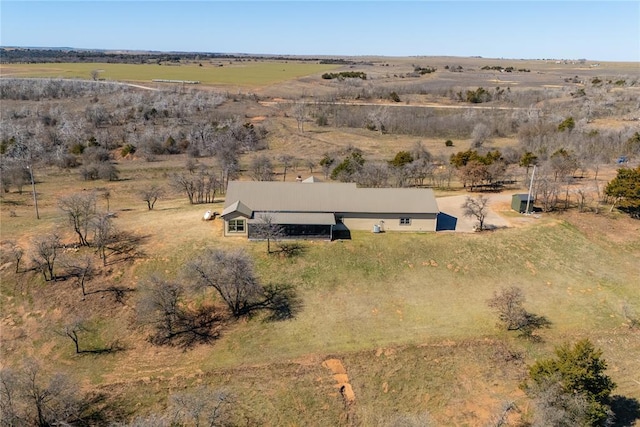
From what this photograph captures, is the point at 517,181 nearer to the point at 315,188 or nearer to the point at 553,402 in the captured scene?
the point at 315,188

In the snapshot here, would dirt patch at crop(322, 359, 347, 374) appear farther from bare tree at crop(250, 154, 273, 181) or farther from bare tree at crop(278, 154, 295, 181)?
bare tree at crop(278, 154, 295, 181)

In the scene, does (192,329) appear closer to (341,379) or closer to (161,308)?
(161,308)

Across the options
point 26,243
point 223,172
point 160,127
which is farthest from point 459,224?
point 160,127

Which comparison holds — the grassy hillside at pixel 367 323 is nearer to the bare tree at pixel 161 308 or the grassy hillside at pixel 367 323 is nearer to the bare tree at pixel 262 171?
the bare tree at pixel 161 308

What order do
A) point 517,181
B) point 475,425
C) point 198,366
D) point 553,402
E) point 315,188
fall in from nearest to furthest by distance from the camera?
point 553,402, point 475,425, point 198,366, point 315,188, point 517,181

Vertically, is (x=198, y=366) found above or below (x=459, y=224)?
below

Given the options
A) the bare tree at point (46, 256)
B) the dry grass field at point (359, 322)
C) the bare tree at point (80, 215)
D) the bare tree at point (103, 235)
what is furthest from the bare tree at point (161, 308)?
the bare tree at point (80, 215)

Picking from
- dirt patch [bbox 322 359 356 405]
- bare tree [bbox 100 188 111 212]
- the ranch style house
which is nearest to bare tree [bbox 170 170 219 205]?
bare tree [bbox 100 188 111 212]
